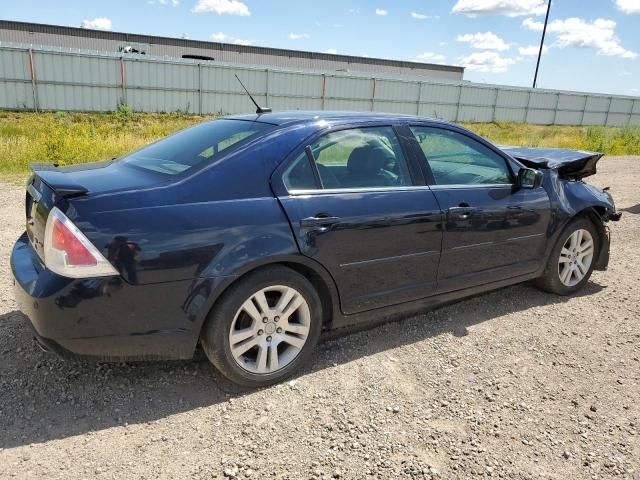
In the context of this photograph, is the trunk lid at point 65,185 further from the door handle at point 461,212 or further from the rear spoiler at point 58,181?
the door handle at point 461,212

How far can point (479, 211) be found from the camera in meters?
3.73

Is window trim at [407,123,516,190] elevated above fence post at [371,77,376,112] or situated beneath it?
situated beneath

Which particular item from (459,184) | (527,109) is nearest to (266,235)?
(459,184)

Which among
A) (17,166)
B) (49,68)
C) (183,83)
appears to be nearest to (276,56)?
(183,83)

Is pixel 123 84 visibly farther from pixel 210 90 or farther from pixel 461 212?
pixel 461 212

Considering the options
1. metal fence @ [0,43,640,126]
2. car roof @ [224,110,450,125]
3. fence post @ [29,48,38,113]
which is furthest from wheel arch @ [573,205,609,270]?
fence post @ [29,48,38,113]

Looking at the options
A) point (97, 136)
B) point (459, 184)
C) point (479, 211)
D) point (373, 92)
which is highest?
point (373, 92)

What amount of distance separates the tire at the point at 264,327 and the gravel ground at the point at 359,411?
5.7 inches

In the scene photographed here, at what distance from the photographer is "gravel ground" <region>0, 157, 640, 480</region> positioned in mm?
2432

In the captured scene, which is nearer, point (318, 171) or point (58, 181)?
point (58, 181)

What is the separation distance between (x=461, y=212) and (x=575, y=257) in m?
1.66

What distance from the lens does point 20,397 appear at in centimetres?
278

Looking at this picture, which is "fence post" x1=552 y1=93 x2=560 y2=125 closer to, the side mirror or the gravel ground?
the side mirror

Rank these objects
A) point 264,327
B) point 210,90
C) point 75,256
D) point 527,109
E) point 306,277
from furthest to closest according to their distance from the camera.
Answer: point 527,109
point 210,90
point 306,277
point 264,327
point 75,256
